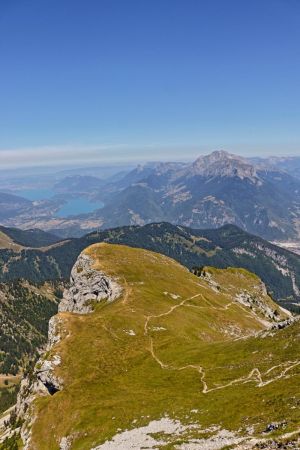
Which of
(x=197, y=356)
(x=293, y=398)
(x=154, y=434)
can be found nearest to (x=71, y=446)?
(x=154, y=434)

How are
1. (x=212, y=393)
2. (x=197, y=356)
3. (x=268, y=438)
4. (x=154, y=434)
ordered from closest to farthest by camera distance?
(x=268, y=438) → (x=154, y=434) → (x=212, y=393) → (x=197, y=356)

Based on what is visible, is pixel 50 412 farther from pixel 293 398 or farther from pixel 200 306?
pixel 200 306

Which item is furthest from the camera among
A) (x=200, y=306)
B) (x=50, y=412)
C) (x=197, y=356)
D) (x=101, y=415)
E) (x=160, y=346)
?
(x=200, y=306)

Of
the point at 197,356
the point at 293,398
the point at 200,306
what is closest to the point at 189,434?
the point at 293,398

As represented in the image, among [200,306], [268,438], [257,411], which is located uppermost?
[268,438]

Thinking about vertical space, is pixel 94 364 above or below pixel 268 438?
below

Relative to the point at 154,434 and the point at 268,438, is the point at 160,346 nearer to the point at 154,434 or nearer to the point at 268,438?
the point at 154,434

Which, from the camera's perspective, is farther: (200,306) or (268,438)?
(200,306)
